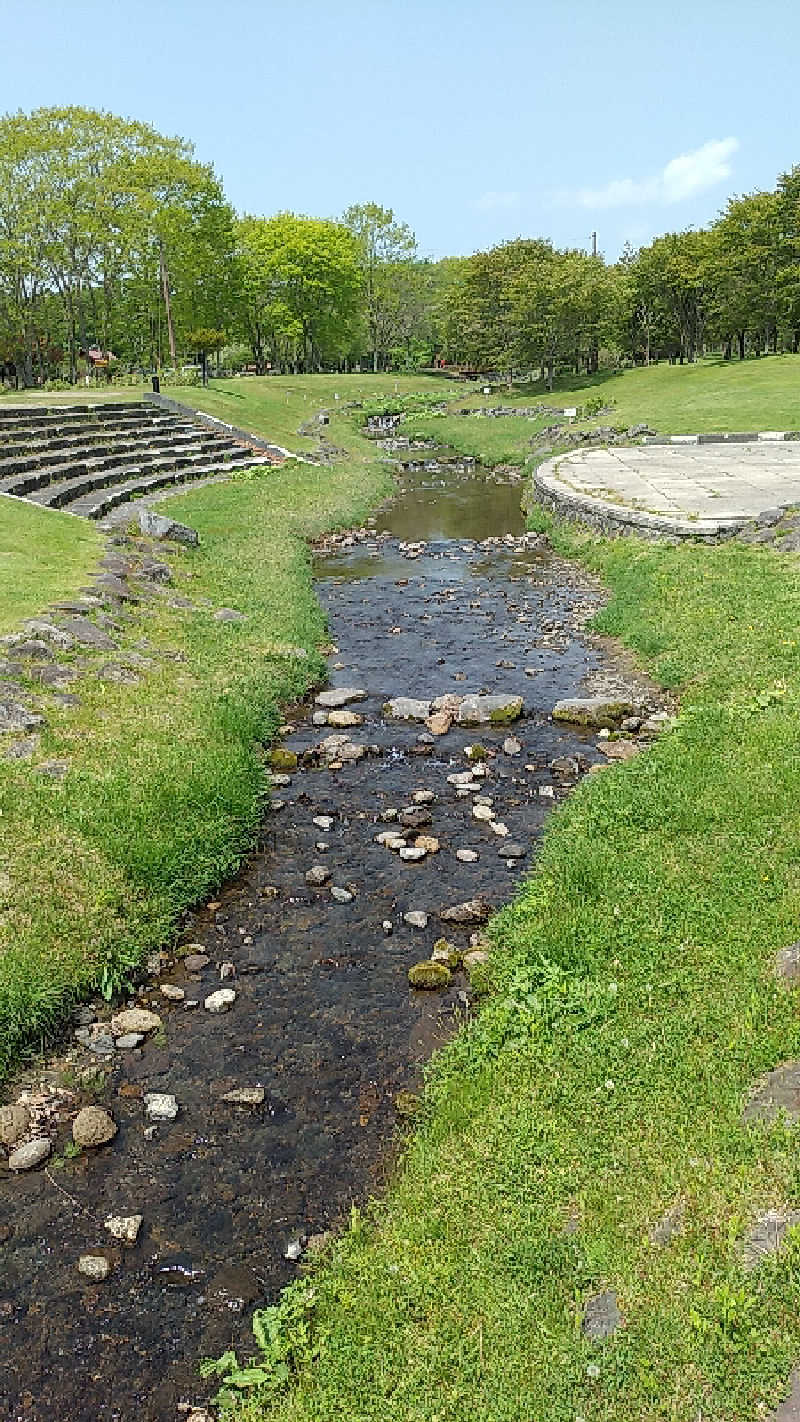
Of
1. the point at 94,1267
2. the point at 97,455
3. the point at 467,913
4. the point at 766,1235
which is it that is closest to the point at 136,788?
the point at 467,913

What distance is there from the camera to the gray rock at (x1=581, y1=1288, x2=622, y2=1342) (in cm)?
457

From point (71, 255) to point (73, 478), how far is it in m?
41.3

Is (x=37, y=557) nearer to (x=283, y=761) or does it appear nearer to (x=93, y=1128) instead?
(x=283, y=761)

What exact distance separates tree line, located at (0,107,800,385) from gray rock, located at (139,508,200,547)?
33.2m

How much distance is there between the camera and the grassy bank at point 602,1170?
4406mm

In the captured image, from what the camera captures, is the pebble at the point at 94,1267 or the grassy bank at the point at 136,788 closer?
the pebble at the point at 94,1267

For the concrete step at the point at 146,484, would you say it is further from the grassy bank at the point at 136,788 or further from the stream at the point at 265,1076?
the stream at the point at 265,1076

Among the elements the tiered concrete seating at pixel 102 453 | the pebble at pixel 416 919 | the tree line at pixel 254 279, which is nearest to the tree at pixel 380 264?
the tree line at pixel 254 279

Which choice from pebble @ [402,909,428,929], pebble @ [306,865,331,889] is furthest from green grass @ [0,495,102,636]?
pebble @ [402,909,428,929]

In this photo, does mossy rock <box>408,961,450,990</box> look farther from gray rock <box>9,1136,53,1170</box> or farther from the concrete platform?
the concrete platform

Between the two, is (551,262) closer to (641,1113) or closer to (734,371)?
(734,371)

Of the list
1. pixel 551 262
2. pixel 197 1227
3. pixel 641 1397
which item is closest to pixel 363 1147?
pixel 197 1227

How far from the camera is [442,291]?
9506 centimetres

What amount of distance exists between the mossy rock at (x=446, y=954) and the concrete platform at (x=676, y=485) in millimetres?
14624
